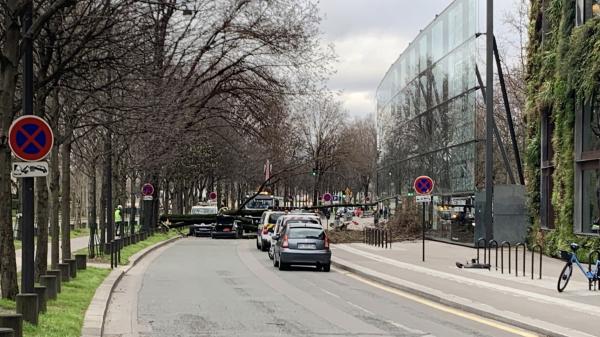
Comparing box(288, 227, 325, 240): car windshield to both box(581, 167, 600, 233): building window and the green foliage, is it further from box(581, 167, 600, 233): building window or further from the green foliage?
box(581, 167, 600, 233): building window

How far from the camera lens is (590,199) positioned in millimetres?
26703

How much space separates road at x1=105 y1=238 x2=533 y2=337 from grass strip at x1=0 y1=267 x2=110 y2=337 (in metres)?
0.53

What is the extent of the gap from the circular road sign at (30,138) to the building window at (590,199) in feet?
63.8

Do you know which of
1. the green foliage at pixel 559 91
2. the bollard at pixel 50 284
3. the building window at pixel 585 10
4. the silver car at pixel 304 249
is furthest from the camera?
the building window at pixel 585 10

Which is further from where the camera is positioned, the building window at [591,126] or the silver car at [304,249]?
the building window at [591,126]

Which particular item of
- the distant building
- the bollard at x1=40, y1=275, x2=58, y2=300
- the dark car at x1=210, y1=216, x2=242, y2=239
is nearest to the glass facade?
the distant building

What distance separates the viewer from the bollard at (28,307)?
10.8m

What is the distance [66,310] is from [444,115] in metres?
32.0

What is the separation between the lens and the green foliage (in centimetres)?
2511

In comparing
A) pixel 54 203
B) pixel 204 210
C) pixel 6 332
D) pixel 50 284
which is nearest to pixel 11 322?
pixel 6 332

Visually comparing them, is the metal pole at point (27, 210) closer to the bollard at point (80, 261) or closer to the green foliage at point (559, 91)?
the bollard at point (80, 261)

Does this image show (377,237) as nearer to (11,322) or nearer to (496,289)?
(496,289)

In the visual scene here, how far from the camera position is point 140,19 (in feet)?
54.1

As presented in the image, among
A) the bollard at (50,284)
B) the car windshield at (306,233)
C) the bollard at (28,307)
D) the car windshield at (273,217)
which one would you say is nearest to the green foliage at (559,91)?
the car windshield at (306,233)
